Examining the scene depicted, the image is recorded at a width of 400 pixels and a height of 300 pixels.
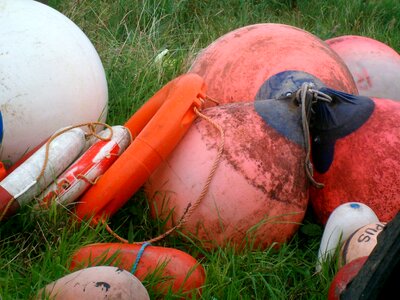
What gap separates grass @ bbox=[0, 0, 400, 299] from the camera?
3.10 metres

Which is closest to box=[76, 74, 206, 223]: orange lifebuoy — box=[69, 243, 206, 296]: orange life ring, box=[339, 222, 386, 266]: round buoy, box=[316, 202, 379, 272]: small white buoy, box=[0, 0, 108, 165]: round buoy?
box=[69, 243, 206, 296]: orange life ring

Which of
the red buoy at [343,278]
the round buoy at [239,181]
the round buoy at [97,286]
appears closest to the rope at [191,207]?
the round buoy at [239,181]

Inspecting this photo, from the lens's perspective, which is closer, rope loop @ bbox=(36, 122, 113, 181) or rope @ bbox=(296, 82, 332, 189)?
rope loop @ bbox=(36, 122, 113, 181)

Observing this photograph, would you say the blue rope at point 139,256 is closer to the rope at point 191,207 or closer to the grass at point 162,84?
the grass at point 162,84

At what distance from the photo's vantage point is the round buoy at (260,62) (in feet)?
12.5

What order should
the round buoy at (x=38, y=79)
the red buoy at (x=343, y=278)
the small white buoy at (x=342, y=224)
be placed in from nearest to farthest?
the red buoy at (x=343, y=278), the small white buoy at (x=342, y=224), the round buoy at (x=38, y=79)

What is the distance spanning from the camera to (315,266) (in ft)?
10.9

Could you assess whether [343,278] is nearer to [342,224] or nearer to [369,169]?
[342,224]

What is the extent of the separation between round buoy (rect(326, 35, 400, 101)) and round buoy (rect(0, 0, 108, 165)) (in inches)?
58.3

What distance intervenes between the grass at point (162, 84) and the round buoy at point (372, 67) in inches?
38.6

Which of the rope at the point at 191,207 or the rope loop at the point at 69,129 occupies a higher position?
the rope loop at the point at 69,129

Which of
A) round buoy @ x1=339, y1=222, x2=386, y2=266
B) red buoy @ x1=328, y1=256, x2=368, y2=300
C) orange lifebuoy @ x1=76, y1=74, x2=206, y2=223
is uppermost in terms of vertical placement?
orange lifebuoy @ x1=76, y1=74, x2=206, y2=223

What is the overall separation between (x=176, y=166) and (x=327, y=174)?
0.68 meters

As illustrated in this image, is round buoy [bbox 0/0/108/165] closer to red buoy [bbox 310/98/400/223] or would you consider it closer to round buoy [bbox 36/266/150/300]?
round buoy [bbox 36/266/150/300]
